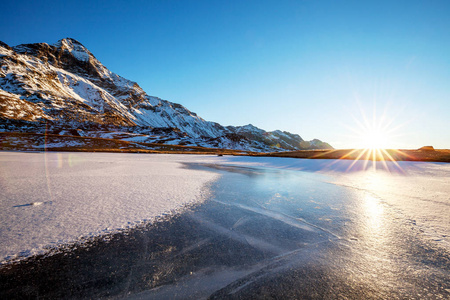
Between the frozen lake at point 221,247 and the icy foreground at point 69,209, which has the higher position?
the frozen lake at point 221,247

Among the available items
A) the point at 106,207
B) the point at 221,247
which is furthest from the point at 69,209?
the point at 221,247

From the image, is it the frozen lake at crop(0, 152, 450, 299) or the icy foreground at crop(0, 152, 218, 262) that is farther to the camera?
the icy foreground at crop(0, 152, 218, 262)

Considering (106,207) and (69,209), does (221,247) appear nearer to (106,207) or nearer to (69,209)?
(106,207)

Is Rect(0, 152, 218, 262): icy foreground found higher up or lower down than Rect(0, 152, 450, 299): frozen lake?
lower down

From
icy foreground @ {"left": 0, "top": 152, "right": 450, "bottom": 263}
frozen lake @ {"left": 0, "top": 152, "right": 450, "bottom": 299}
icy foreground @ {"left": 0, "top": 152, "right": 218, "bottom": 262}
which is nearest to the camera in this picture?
frozen lake @ {"left": 0, "top": 152, "right": 450, "bottom": 299}

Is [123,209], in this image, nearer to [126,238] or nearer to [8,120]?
[126,238]

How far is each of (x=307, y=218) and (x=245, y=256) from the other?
8.05 feet

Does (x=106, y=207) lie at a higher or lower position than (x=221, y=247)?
lower

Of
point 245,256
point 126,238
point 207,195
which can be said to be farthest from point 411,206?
point 126,238

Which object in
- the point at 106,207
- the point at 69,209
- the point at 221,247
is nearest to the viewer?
the point at 221,247

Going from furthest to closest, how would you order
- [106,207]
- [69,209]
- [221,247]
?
[106,207], [69,209], [221,247]

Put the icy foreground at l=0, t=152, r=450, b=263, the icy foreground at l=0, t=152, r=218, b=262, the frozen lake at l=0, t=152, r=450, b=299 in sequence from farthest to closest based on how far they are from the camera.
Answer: the icy foreground at l=0, t=152, r=450, b=263 < the icy foreground at l=0, t=152, r=218, b=262 < the frozen lake at l=0, t=152, r=450, b=299

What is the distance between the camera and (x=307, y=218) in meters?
4.82

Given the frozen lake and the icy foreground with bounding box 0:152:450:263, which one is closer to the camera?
the frozen lake
